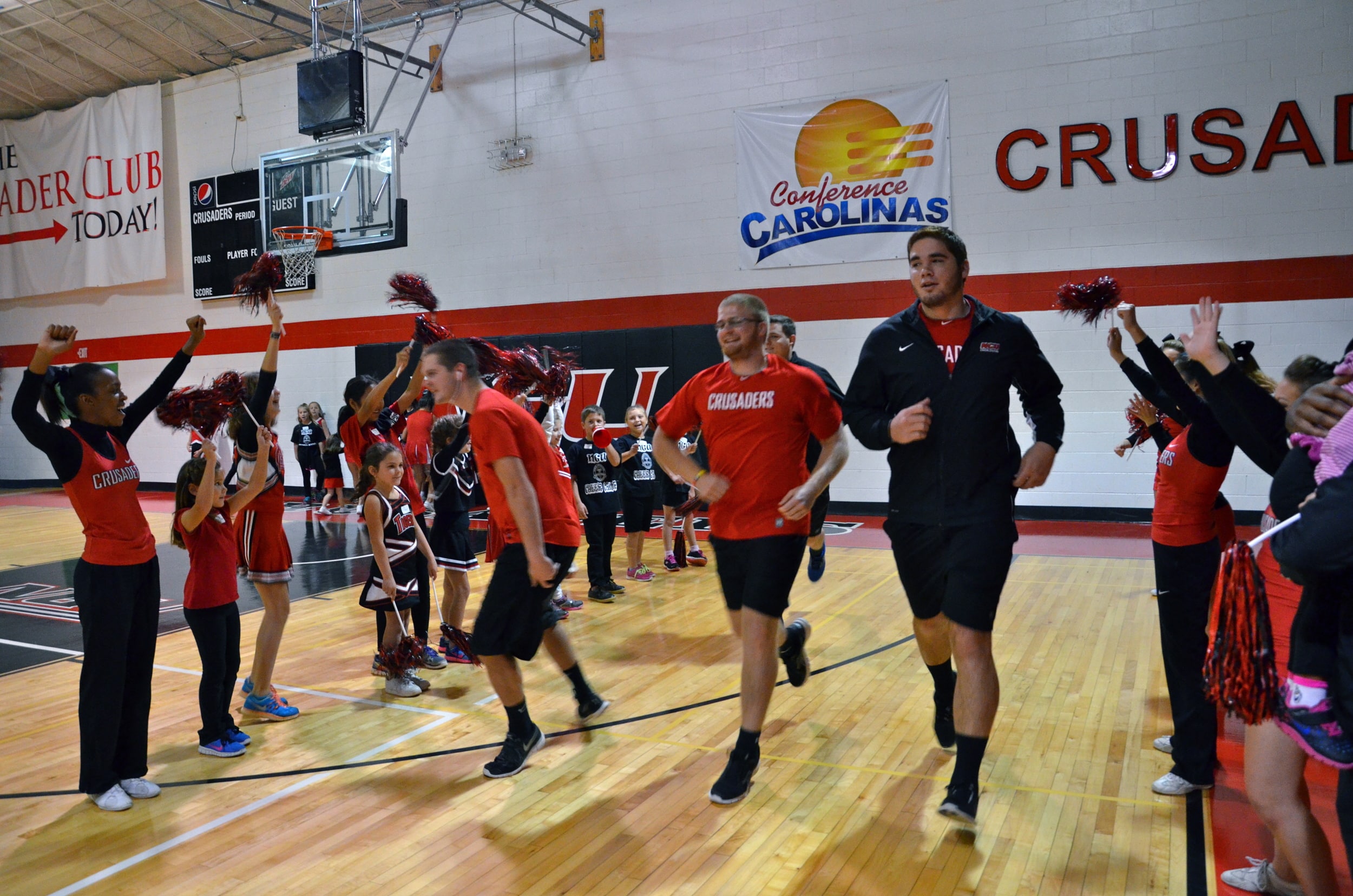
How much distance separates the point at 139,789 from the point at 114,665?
566mm

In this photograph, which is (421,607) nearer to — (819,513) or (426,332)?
(426,332)

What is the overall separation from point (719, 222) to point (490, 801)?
10.3 m

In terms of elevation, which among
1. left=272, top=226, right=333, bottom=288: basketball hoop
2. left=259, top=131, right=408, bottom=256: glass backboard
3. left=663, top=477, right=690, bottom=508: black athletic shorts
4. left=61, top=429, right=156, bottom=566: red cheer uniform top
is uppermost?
left=259, top=131, right=408, bottom=256: glass backboard

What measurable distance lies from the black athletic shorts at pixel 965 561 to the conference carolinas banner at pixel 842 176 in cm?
896

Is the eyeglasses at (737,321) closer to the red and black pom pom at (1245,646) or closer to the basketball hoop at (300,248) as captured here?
the red and black pom pom at (1245,646)

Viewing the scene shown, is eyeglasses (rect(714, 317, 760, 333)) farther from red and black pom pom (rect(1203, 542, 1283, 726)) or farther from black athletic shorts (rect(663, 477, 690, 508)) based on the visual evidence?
black athletic shorts (rect(663, 477, 690, 508))

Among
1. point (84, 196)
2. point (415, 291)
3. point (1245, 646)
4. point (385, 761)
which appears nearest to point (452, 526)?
point (415, 291)

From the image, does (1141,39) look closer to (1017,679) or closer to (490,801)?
(1017,679)

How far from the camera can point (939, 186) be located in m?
11.6

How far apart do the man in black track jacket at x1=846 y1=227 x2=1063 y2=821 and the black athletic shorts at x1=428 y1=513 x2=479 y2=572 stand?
3.02 metres

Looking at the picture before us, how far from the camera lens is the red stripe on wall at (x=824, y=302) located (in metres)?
10.1

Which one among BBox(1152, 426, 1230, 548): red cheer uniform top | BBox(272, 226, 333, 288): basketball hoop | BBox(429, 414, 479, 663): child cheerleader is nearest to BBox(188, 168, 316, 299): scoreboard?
BBox(272, 226, 333, 288): basketball hoop

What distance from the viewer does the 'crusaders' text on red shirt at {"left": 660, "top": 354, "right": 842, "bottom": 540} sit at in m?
3.57

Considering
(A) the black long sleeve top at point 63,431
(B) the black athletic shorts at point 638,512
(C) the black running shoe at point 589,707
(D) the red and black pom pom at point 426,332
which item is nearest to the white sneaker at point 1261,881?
(C) the black running shoe at point 589,707
